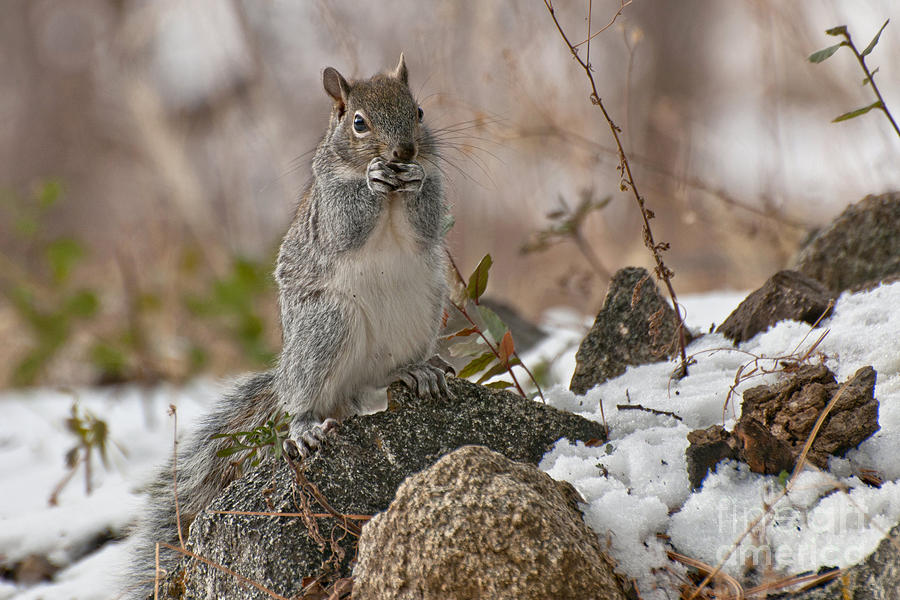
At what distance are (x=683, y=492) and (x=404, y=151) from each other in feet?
3.36

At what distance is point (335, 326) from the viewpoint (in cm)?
209

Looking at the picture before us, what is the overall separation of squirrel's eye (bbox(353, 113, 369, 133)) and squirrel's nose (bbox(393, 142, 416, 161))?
14cm

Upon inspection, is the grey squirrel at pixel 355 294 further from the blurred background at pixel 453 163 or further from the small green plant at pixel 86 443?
the small green plant at pixel 86 443

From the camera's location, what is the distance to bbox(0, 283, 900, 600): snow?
1.41 m

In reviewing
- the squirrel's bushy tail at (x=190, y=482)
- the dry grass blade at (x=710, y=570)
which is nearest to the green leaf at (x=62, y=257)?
the squirrel's bushy tail at (x=190, y=482)

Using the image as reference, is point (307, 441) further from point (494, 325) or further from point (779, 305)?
point (779, 305)

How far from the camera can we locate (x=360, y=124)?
220 centimetres

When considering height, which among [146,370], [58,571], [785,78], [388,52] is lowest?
[58,571]

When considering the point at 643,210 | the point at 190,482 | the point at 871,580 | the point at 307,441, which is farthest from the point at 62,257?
the point at 871,580

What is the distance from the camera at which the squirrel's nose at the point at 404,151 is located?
2.09 metres

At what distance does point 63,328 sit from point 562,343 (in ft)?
7.15

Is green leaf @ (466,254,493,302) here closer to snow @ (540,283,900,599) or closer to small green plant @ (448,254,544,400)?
small green plant @ (448,254,544,400)

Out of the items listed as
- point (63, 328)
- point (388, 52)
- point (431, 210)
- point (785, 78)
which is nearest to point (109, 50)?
point (388, 52)

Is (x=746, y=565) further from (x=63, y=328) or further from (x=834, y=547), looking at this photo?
(x=63, y=328)
